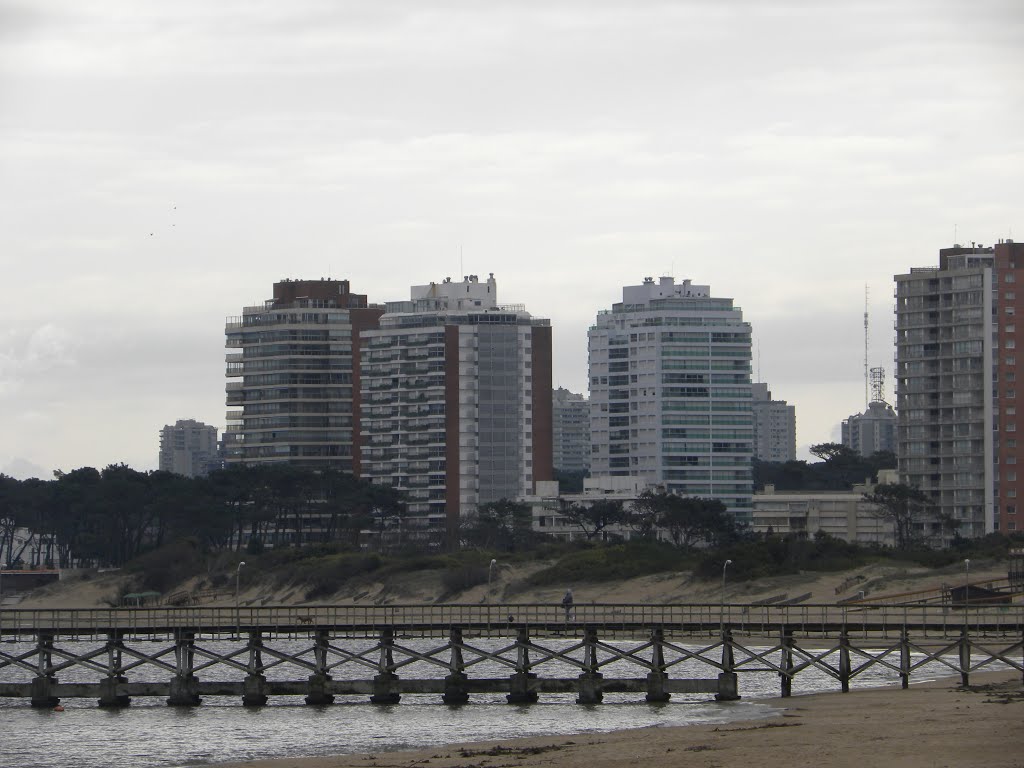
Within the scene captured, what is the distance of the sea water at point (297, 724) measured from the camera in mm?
74688

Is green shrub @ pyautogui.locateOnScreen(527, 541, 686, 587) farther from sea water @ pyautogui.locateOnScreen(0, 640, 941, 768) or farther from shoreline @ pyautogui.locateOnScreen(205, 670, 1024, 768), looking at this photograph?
shoreline @ pyautogui.locateOnScreen(205, 670, 1024, 768)

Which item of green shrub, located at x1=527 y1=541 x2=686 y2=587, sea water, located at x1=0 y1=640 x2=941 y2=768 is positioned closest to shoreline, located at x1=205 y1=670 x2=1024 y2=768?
sea water, located at x1=0 y1=640 x2=941 y2=768

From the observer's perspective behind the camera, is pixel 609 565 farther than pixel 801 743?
Yes

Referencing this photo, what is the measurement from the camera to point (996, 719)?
68.6m

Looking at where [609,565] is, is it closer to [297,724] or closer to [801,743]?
[297,724]

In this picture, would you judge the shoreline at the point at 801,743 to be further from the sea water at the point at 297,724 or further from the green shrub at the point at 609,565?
the green shrub at the point at 609,565

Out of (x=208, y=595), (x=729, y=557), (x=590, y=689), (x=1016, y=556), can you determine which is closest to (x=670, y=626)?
(x=590, y=689)

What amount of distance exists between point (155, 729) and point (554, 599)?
314 feet

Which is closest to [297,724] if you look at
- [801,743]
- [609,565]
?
[801,743]

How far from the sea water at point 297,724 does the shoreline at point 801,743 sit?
2.98 meters

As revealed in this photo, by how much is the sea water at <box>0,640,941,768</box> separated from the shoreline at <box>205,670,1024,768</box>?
298 centimetres

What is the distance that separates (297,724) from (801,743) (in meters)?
26.0

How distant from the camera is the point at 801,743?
65.0 metres

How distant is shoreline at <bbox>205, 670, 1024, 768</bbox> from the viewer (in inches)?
2356
